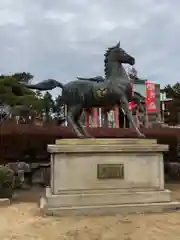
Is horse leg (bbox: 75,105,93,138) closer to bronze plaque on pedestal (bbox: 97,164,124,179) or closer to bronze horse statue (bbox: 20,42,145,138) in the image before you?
bronze horse statue (bbox: 20,42,145,138)

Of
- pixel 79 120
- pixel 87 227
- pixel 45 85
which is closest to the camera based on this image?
pixel 87 227

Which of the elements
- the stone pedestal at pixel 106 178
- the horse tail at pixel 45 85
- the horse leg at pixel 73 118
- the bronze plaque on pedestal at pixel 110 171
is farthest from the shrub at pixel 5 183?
the bronze plaque on pedestal at pixel 110 171

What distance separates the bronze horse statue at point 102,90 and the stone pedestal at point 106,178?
61 centimetres

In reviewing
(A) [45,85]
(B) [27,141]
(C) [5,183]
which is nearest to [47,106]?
(B) [27,141]

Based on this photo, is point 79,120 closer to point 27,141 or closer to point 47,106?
point 27,141

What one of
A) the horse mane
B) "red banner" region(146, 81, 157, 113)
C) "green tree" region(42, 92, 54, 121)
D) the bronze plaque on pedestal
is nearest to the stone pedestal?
the bronze plaque on pedestal

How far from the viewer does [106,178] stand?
5.85 metres

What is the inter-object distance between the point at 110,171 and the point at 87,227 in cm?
126

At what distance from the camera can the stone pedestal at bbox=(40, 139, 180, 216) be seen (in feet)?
18.6

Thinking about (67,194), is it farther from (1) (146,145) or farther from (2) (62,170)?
(1) (146,145)

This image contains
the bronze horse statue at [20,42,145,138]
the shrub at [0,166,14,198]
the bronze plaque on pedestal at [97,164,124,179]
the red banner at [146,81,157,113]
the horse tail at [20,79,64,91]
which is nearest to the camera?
the bronze plaque on pedestal at [97,164,124,179]

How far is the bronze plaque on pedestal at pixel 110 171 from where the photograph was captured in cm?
583

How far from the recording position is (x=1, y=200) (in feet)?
21.3

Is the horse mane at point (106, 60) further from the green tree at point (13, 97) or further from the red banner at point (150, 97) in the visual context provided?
the green tree at point (13, 97)
